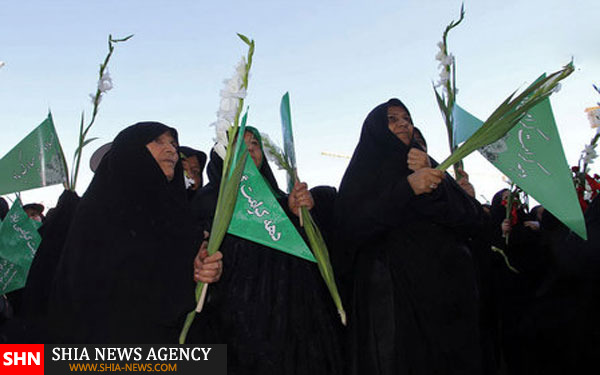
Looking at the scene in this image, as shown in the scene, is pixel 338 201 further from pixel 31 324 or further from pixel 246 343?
pixel 31 324

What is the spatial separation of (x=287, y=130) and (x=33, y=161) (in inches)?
80.5

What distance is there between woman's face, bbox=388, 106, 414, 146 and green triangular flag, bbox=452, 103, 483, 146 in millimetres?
262

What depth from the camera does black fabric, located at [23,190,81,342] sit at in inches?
109

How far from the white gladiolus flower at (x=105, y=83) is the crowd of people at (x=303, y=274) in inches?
29.7

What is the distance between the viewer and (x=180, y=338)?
213 cm

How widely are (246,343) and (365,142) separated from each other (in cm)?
136

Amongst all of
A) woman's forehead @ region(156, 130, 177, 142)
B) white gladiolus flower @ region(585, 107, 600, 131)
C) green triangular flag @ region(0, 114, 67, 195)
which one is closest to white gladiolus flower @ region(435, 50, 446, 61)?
white gladiolus flower @ region(585, 107, 600, 131)

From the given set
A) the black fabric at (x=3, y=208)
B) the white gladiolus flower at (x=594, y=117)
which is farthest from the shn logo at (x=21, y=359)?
the white gladiolus flower at (x=594, y=117)

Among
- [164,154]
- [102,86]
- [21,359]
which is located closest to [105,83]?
[102,86]

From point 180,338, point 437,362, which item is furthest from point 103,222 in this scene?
point 437,362

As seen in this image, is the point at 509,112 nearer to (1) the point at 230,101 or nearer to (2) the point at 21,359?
(1) the point at 230,101

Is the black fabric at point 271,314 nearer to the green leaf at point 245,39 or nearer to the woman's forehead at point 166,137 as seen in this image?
the woman's forehead at point 166,137

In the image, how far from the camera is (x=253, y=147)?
3164mm

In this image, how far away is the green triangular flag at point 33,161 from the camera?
3600mm
